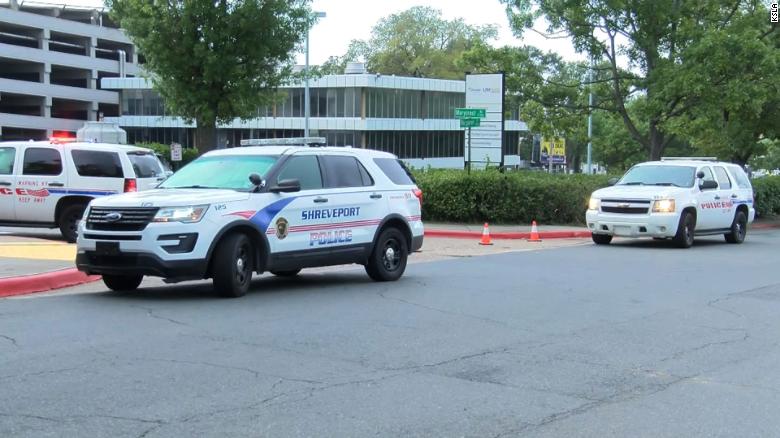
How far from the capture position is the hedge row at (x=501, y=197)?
23.2 metres

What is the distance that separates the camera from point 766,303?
11.0m

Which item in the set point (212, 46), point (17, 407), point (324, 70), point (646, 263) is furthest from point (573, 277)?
point (324, 70)

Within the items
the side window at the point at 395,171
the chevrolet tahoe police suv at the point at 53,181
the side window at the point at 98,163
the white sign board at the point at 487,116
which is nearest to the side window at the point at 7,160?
the chevrolet tahoe police suv at the point at 53,181

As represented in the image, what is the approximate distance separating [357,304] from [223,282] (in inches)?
62.3

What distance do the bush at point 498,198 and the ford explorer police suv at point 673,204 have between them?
13.5 ft

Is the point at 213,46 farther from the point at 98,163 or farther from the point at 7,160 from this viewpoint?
the point at 7,160

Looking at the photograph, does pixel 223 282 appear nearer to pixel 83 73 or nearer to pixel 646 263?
pixel 646 263

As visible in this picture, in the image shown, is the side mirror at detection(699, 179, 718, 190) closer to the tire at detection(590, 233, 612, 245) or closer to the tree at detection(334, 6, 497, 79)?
the tire at detection(590, 233, 612, 245)

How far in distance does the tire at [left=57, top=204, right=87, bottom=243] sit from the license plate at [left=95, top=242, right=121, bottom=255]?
7442 millimetres

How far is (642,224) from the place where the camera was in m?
18.1

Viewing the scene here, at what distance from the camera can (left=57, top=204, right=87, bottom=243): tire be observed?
1658 centimetres

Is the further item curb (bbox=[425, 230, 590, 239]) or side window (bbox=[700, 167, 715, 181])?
curb (bbox=[425, 230, 590, 239])

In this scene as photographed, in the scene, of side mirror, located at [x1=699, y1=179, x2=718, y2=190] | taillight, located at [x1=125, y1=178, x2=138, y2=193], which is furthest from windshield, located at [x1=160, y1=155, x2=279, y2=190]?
side mirror, located at [x1=699, y1=179, x2=718, y2=190]

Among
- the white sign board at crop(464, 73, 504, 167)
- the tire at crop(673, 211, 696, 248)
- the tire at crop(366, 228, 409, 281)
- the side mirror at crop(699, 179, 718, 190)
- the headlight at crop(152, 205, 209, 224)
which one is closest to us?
the headlight at crop(152, 205, 209, 224)
